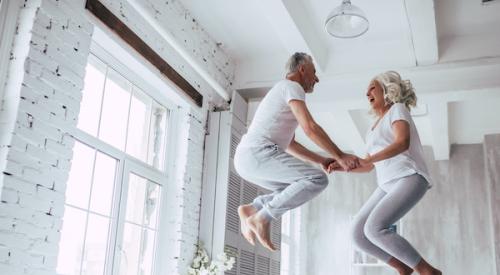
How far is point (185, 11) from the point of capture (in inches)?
197

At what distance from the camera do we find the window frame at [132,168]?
3996 mm

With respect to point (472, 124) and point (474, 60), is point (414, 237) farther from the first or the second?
point (474, 60)

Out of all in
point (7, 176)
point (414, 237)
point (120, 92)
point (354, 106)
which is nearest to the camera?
point (7, 176)

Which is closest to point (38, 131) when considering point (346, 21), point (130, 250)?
point (130, 250)

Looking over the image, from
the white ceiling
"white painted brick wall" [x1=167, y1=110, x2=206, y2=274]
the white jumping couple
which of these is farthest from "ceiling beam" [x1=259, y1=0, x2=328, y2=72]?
the white jumping couple

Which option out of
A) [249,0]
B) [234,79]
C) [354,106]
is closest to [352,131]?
[354,106]

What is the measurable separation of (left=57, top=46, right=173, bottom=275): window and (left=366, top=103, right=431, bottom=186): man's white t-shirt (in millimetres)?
1938

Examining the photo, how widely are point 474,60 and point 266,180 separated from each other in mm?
2972

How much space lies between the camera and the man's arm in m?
2.81

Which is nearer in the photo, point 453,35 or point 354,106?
point 453,35

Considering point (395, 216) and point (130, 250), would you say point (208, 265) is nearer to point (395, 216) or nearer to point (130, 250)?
point (130, 250)

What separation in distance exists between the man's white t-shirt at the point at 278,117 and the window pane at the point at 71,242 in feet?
4.59

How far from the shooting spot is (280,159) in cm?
287

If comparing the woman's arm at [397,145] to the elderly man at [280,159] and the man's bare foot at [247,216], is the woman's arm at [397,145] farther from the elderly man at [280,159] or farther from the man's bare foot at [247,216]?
the man's bare foot at [247,216]
